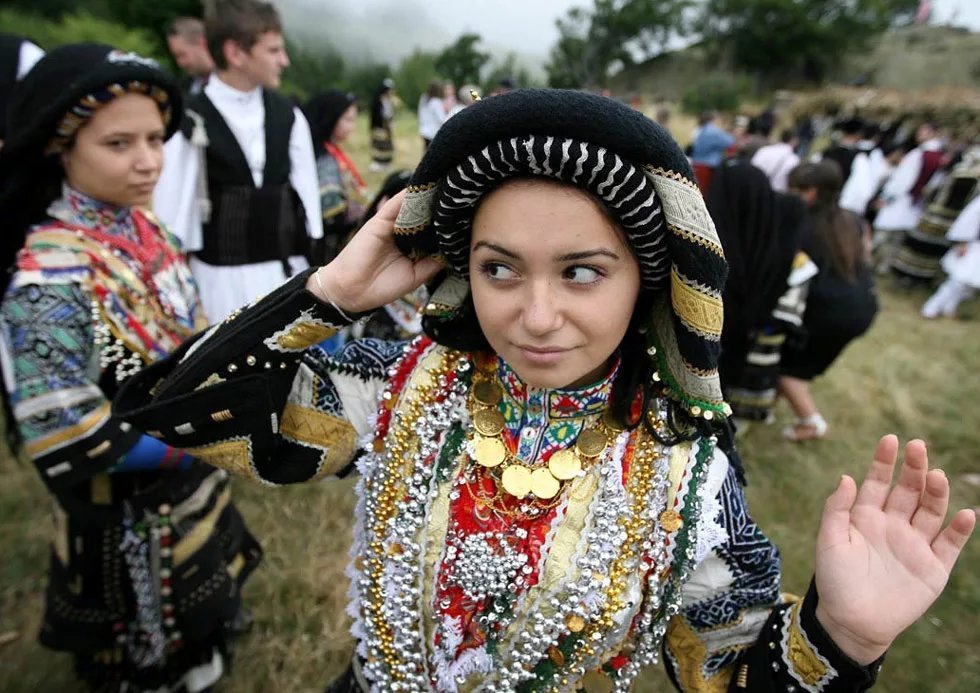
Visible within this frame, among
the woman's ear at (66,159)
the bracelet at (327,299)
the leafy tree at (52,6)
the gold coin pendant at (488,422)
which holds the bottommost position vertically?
the gold coin pendant at (488,422)

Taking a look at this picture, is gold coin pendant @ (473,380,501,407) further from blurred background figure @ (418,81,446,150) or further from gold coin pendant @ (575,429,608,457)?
blurred background figure @ (418,81,446,150)

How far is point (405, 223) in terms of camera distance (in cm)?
115

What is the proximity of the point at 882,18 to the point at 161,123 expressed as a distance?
4984 cm

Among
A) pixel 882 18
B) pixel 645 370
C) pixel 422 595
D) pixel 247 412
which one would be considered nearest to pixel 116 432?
pixel 247 412

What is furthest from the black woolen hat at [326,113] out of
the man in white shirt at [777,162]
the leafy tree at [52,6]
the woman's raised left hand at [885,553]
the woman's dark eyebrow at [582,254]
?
the leafy tree at [52,6]

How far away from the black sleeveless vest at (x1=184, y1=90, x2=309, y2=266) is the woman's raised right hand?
6.32ft

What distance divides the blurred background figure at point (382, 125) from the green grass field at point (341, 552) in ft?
29.4

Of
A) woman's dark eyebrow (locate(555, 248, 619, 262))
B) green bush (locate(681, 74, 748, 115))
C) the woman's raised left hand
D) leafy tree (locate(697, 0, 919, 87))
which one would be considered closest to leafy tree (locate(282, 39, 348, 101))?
green bush (locate(681, 74, 748, 115))

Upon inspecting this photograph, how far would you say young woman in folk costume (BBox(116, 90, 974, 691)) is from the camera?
3.30ft

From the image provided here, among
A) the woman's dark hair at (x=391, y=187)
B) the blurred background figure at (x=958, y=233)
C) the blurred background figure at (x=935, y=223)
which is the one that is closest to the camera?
the woman's dark hair at (x=391, y=187)

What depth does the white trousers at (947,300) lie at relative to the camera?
6.93 m

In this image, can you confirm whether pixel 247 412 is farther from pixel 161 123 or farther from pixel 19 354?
pixel 161 123

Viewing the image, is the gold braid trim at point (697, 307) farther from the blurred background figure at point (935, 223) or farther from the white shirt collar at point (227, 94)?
the blurred background figure at point (935, 223)

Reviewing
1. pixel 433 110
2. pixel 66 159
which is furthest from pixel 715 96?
pixel 66 159
